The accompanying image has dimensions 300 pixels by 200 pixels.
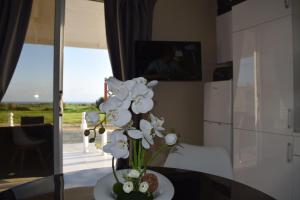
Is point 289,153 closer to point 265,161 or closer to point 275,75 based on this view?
point 265,161

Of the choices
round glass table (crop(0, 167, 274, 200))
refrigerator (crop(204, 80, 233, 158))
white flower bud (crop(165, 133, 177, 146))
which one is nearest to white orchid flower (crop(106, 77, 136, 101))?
white flower bud (crop(165, 133, 177, 146))

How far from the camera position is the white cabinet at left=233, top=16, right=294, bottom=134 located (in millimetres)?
2131

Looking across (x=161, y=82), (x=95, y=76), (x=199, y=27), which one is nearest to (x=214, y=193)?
(x=161, y=82)

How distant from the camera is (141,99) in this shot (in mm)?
914

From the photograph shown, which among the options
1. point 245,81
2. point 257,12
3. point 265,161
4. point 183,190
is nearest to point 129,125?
point 183,190

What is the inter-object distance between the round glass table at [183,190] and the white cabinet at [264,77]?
1.10 metres

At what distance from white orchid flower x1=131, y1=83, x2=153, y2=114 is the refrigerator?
206cm

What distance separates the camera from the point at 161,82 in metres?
3.38

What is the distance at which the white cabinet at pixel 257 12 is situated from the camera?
7.18 feet

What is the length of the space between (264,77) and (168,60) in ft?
3.82

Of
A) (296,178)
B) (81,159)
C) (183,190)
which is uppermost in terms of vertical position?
(183,190)

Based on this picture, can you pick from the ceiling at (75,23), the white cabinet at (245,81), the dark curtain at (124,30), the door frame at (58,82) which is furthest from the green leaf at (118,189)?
the ceiling at (75,23)

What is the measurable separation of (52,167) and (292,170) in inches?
97.4

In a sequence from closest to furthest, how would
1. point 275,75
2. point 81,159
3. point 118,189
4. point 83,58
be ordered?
point 118,189, point 275,75, point 83,58, point 81,159
